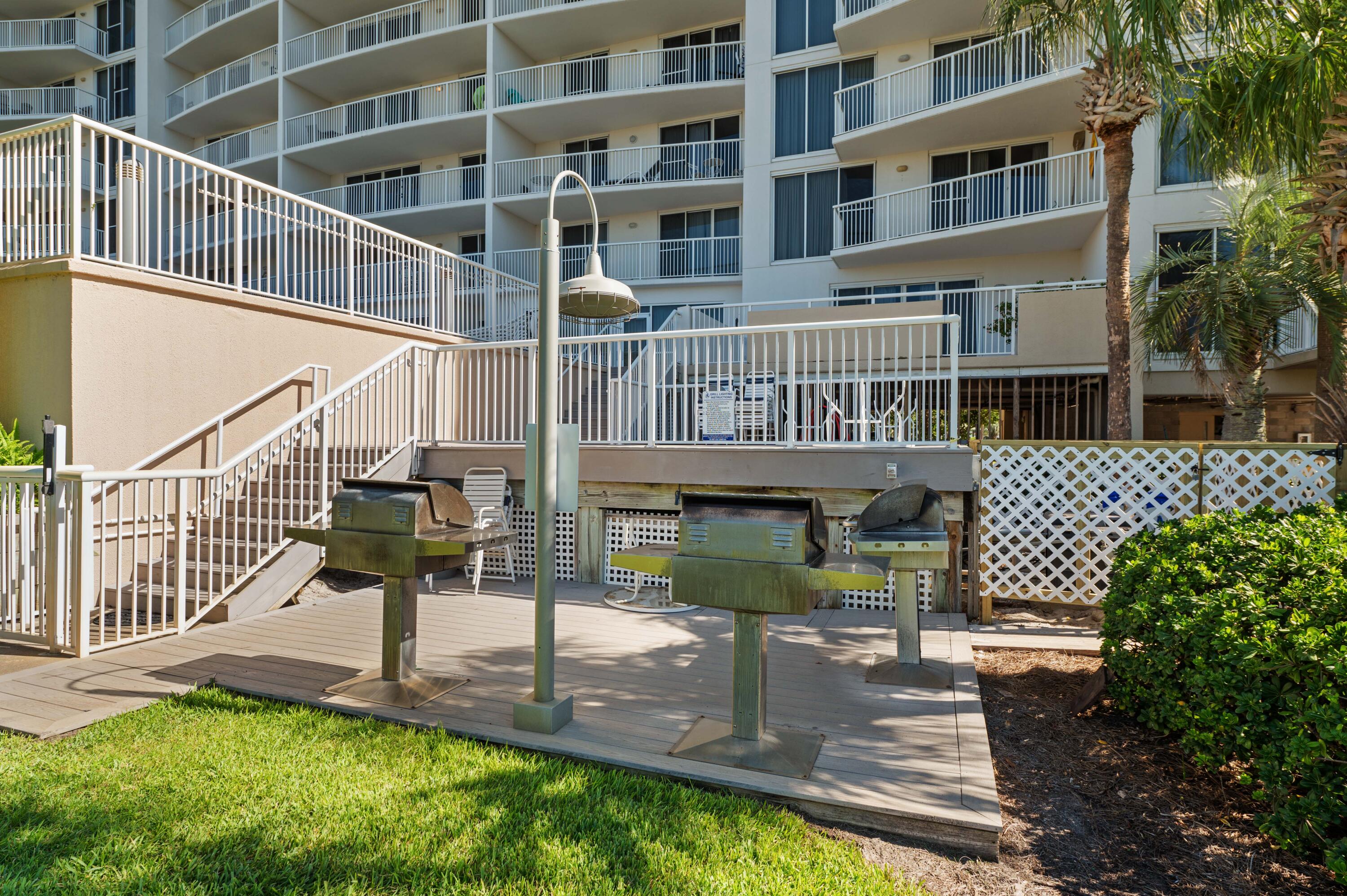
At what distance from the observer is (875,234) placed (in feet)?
51.0

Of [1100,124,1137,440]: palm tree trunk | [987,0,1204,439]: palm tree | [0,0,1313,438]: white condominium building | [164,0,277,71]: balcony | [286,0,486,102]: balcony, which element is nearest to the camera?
[987,0,1204,439]: palm tree

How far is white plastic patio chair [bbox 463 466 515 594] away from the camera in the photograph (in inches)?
302

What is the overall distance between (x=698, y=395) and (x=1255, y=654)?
17.6 feet

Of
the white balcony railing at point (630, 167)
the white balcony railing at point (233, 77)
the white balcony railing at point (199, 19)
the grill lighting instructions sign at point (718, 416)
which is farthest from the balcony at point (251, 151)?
the grill lighting instructions sign at point (718, 416)

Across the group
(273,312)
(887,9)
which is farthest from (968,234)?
(273,312)

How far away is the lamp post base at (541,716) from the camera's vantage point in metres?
3.61

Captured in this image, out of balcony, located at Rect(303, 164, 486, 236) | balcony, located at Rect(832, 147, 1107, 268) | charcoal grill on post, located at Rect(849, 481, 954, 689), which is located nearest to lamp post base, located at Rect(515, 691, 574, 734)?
charcoal grill on post, located at Rect(849, 481, 954, 689)

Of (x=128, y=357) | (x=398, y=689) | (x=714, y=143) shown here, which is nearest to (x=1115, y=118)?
(x=398, y=689)

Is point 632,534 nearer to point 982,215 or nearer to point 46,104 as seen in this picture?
point 982,215

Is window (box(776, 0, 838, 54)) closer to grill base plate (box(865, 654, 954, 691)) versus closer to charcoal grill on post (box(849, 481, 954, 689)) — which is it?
charcoal grill on post (box(849, 481, 954, 689))

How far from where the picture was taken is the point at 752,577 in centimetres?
324

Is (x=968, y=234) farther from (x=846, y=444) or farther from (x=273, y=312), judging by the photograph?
(x=273, y=312)

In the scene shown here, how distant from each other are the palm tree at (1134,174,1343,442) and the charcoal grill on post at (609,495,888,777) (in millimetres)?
8546

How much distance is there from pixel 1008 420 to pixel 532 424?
1678 cm
